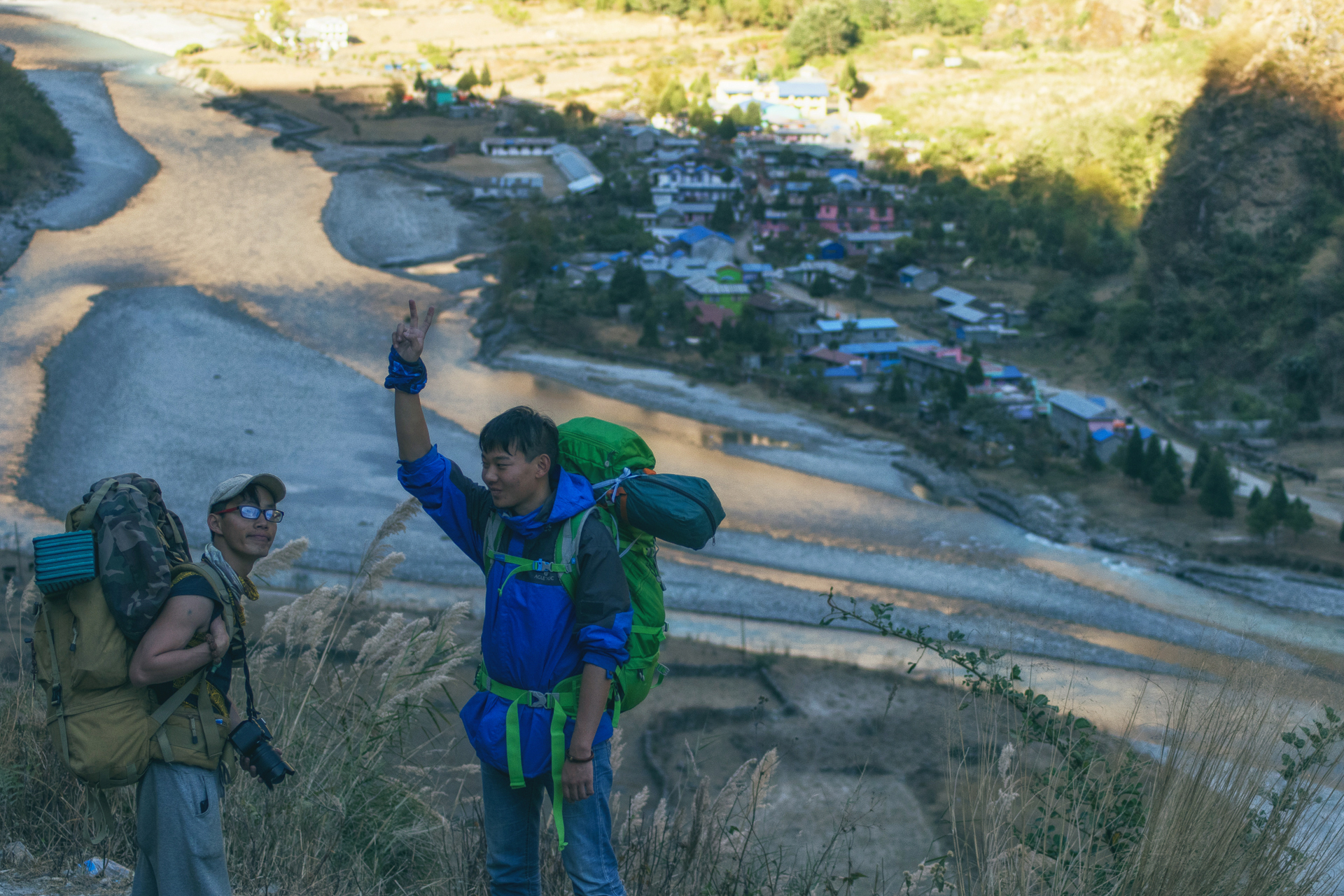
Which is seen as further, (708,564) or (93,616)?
(708,564)

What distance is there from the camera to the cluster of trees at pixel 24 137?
96.7 ft

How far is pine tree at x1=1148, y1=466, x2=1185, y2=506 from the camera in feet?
58.8

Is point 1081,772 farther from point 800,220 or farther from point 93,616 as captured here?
point 800,220

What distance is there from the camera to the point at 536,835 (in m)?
2.55

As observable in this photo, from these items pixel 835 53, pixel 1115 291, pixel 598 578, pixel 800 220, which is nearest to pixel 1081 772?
pixel 598 578

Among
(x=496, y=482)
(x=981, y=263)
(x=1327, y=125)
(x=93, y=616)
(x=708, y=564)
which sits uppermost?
(x=1327, y=125)

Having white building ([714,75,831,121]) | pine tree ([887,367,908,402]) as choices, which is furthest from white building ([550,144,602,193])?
pine tree ([887,367,908,402])

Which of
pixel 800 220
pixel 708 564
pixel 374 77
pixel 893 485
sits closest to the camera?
pixel 708 564

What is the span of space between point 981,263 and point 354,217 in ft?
66.2

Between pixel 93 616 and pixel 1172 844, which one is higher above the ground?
pixel 93 616

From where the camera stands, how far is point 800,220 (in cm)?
3797

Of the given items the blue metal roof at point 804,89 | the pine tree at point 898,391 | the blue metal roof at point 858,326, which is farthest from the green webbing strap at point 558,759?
the blue metal roof at point 804,89

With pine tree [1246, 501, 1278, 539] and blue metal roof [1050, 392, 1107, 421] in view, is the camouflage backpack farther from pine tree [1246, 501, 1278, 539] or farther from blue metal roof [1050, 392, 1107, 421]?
blue metal roof [1050, 392, 1107, 421]

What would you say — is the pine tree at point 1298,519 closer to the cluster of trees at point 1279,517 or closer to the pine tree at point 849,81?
the cluster of trees at point 1279,517
